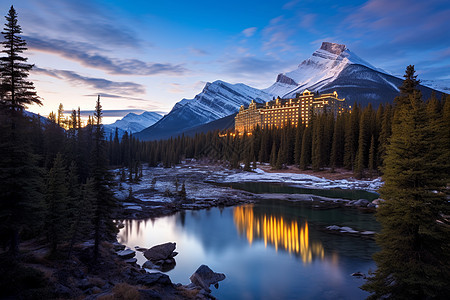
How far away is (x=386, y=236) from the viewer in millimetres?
14211

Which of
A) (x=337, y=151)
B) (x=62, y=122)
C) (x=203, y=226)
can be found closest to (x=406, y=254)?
(x=203, y=226)

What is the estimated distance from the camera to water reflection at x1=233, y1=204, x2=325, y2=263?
27.3 meters

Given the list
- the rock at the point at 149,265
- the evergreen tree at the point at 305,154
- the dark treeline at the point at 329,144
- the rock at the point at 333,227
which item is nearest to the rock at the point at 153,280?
the rock at the point at 149,265

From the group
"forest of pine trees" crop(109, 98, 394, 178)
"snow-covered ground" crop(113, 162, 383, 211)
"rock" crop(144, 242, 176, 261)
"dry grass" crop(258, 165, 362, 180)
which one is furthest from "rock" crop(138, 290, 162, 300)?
"dry grass" crop(258, 165, 362, 180)

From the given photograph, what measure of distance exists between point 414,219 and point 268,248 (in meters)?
17.6

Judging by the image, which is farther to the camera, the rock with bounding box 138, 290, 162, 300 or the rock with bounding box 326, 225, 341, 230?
the rock with bounding box 326, 225, 341, 230

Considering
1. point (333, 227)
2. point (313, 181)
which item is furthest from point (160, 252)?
point (313, 181)

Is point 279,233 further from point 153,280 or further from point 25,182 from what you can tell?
point 25,182

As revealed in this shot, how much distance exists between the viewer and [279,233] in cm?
3350

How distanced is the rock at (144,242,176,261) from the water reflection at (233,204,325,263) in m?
9.32

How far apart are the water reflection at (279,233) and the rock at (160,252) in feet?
30.6

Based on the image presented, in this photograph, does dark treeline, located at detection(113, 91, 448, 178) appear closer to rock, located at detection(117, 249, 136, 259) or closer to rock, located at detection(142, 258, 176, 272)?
rock, located at detection(142, 258, 176, 272)

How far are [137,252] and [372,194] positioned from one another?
5107cm

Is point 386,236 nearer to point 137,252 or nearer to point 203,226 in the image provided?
A: point 137,252
